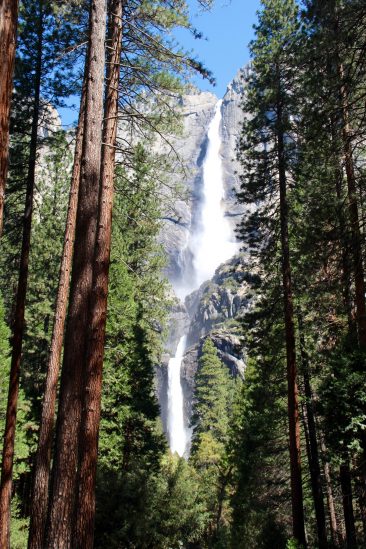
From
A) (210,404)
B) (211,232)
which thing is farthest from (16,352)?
(211,232)

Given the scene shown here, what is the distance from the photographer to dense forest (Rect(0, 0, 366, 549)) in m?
5.48

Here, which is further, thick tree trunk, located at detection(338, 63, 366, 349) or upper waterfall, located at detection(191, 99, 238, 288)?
upper waterfall, located at detection(191, 99, 238, 288)

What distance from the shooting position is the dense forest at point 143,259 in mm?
5484

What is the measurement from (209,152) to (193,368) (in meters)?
114

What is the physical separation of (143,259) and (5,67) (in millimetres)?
18126

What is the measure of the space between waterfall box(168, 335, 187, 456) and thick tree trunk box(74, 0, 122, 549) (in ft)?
214

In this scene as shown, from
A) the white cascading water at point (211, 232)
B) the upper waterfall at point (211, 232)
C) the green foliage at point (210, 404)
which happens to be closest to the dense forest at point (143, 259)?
the green foliage at point (210, 404)

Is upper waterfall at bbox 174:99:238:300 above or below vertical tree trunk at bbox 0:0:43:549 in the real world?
above

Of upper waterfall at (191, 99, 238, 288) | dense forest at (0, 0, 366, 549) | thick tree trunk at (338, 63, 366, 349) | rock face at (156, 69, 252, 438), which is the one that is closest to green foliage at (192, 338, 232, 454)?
rock face at (156, 69, 252, 438)

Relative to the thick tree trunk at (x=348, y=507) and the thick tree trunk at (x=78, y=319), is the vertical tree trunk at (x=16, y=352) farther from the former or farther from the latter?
the thick tree trunk at (x=348, y=507)

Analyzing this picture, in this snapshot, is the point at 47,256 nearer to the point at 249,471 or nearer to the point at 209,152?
the point at 249,471

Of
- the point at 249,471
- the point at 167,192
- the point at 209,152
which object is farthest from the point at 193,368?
the point at 209,152

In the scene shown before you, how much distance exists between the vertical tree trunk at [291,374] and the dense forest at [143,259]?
47mm

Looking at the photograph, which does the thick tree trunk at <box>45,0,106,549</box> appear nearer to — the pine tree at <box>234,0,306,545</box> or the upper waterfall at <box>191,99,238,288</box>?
the pine tree at <box>234,0,306,545</box>
